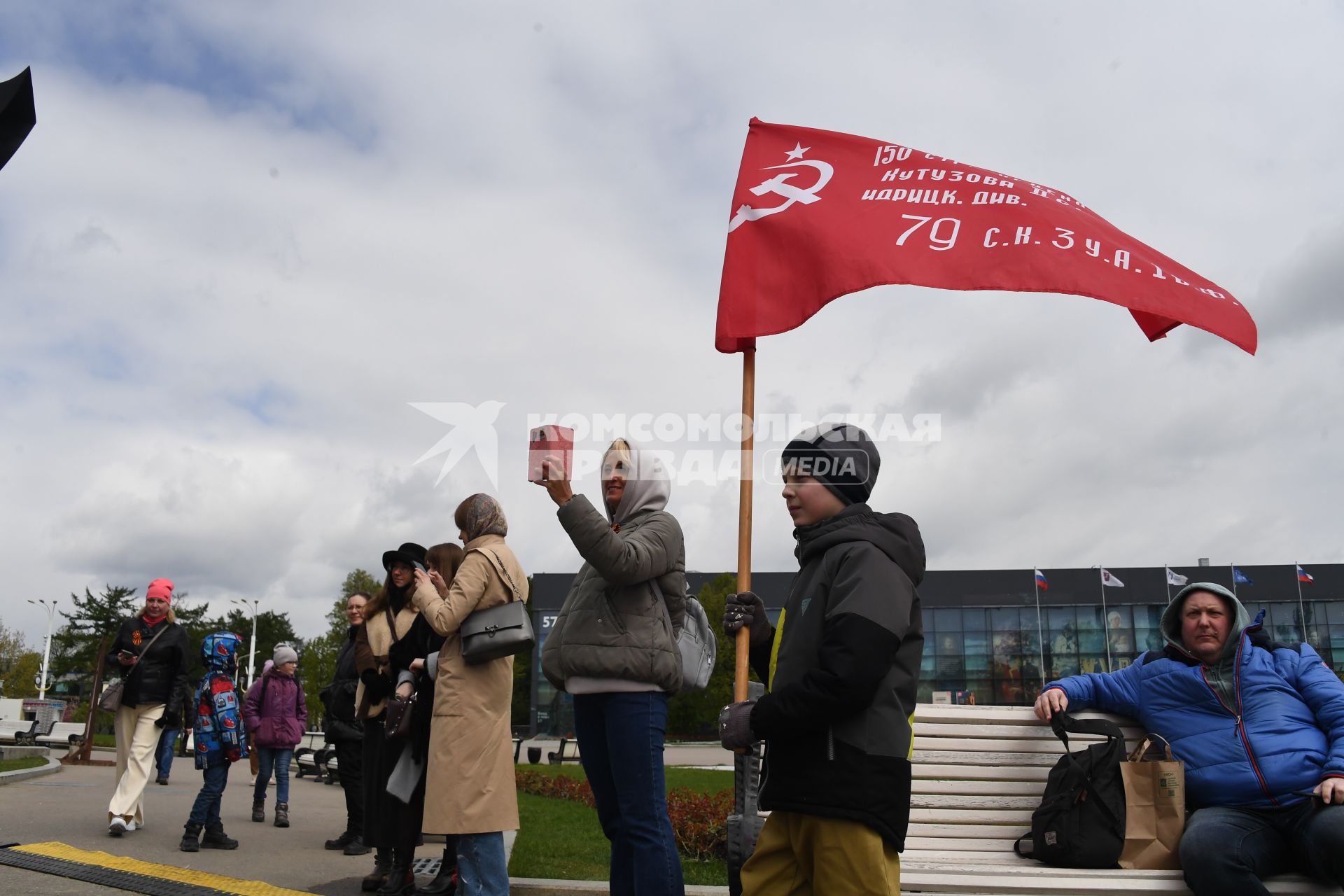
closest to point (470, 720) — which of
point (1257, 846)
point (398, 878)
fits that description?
point (398, 878)

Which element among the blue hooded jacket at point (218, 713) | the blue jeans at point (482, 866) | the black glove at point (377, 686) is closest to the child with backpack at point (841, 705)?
the blue jeans at point (482, 866)

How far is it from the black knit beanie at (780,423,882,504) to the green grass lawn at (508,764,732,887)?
2.40m

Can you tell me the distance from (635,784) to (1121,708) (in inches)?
94.0

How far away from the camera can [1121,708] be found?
4.88 m

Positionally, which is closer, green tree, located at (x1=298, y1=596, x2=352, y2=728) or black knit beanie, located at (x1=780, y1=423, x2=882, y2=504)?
black knit beanie, located at (x1=780, y1=423, x2=882, y2=504)

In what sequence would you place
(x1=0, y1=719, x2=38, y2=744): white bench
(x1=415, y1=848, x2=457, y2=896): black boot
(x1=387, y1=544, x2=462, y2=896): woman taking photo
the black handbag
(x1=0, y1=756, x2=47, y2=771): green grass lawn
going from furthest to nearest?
(x1=0, y1=719, x2=38, y2=744): white bench → (x1=0, y1=756, x2=47, y2=771): green grass lawn → (x1=415, y1=848, x2=457, y2=896): black boot → (x1=387, y1=544, x2=462, y2=896): woman taking photo → the black handbag

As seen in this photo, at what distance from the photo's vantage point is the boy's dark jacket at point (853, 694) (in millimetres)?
2969

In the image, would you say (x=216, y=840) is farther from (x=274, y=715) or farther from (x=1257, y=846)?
(x=1257, y=846)

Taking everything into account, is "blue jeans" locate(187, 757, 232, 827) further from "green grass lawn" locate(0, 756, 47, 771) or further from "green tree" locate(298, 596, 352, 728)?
"green tree" locate(298, 596, 352, 728)

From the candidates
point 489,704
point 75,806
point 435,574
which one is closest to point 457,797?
point 489,704

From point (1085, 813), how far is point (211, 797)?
6.08 metres

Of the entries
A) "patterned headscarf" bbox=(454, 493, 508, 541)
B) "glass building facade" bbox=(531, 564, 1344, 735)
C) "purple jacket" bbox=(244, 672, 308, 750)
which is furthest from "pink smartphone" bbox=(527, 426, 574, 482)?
"glass building facade" bbox=(531, 564, 1344, 735)

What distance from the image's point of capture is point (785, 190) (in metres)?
5.46

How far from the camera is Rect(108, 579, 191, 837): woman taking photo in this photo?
8.05m
